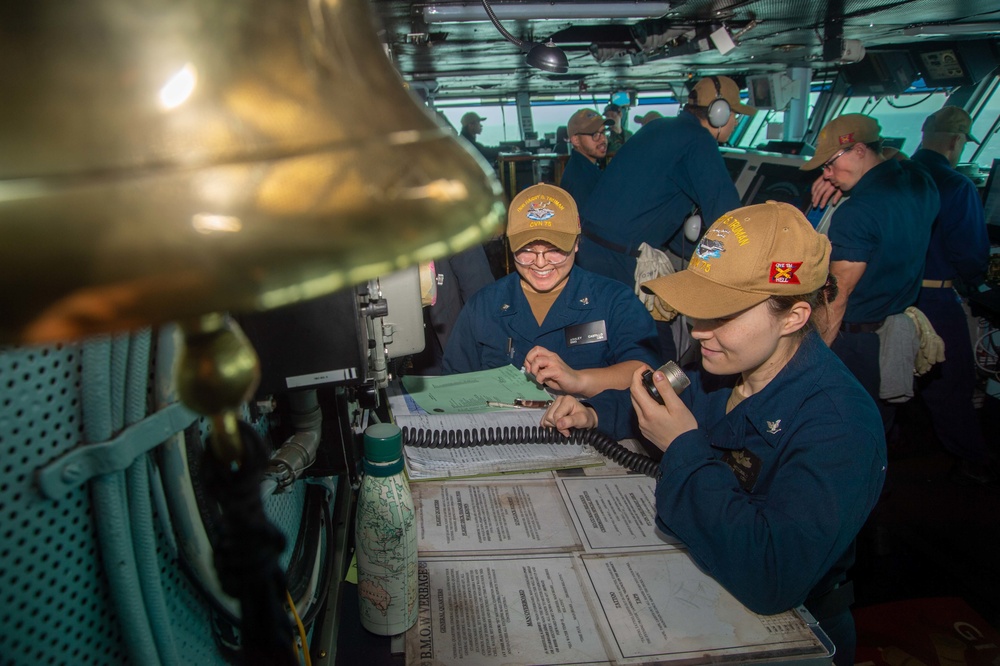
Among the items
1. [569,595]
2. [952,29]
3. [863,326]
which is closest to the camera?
[569,595]

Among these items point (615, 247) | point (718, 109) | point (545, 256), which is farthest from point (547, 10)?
point (545, 256)

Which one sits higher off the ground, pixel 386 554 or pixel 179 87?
pixel 179 87

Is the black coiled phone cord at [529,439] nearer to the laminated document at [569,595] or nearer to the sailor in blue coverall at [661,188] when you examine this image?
the laminated document at [569,595]

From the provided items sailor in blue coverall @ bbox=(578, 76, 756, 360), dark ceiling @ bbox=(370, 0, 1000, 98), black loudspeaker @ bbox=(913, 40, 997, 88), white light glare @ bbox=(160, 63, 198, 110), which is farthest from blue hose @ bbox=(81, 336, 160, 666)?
black loudspeaker @ bbox=(913, 40, 997, 88)

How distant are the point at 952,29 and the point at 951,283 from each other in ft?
9.25

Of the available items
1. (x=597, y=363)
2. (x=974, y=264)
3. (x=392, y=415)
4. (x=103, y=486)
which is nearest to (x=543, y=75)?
(x=974, y=264)

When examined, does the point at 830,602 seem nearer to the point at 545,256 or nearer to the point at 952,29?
the point at 545,256

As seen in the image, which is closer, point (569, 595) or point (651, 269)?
point (569, 595)

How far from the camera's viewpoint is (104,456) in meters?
0.58

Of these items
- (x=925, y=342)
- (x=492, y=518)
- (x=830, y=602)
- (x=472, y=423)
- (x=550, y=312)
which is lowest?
(x=830, y=602)

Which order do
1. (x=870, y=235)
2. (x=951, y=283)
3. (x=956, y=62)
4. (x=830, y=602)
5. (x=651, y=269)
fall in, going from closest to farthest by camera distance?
1. (x=830, y=602)
2. (x=870, y=235)
3. (x=651, y=269)
4. (x=951, y=283)
5. (x=956, y=62)

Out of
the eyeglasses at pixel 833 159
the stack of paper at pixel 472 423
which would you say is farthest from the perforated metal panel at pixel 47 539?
the eyeglasses at pixel 833 159

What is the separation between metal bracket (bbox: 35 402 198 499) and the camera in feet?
1.80

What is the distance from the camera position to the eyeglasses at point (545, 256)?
222cm
